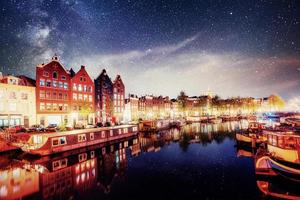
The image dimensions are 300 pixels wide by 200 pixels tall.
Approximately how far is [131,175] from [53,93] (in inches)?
1700

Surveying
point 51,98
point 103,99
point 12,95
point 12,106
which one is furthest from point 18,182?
point 103,99

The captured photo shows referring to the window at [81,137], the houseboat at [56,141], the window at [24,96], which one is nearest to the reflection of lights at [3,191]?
the houseboat at [56,141]

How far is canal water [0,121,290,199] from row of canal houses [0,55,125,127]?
59.1ft

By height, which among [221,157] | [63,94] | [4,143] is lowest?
[221,157]

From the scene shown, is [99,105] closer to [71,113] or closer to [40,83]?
[71,113]

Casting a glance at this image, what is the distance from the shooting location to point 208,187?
21453 millimetres

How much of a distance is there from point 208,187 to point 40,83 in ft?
170

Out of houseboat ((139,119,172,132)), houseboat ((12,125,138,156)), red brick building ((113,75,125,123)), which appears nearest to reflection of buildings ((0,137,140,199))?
houseboat ((12,125,138,156))

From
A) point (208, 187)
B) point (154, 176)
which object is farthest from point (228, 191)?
point (154, 176)

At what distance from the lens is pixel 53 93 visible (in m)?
58.7

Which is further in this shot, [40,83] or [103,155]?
[40,83]

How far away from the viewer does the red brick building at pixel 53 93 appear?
55.7 m

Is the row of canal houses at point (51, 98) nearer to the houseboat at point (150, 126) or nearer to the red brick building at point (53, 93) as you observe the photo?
the red brick building at point (53, 93)

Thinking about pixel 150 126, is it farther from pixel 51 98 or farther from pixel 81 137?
pixel 81 137
